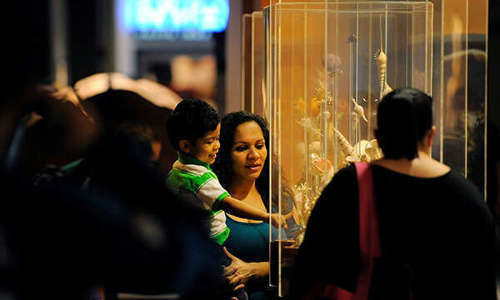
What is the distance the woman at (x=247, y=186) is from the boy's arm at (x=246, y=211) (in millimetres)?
137

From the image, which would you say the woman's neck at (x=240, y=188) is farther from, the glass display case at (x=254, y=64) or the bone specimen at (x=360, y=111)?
the bone specimen at (x=360, y=111)

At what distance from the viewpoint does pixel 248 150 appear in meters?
3.15

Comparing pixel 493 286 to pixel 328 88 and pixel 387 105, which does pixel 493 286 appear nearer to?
pixel 387 105

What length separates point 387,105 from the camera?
216cm

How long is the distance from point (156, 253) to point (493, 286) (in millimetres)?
1186

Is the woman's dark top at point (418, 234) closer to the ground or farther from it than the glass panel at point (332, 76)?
closer to the ground

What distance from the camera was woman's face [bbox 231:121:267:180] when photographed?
314 cm

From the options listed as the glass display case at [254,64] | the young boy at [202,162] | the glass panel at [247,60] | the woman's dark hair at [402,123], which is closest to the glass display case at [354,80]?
the young boy at [202,162]

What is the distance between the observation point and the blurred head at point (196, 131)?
289cm

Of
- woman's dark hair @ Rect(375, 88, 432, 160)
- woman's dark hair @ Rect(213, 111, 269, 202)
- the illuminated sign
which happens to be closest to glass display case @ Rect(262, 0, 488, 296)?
woman's dark hair @ Rect(213, 111, 269, 202)

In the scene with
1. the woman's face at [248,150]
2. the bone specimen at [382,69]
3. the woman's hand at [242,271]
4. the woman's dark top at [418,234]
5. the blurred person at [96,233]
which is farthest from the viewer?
the woman's face at [248,150]

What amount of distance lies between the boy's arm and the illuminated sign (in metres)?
2.23

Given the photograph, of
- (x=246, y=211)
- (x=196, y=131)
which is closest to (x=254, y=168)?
(x=246, y=211)

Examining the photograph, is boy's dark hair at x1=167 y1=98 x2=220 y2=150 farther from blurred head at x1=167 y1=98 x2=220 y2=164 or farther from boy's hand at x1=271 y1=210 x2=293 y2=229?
boy's hand at x1=271 y1=210 x2=293 y2=229
